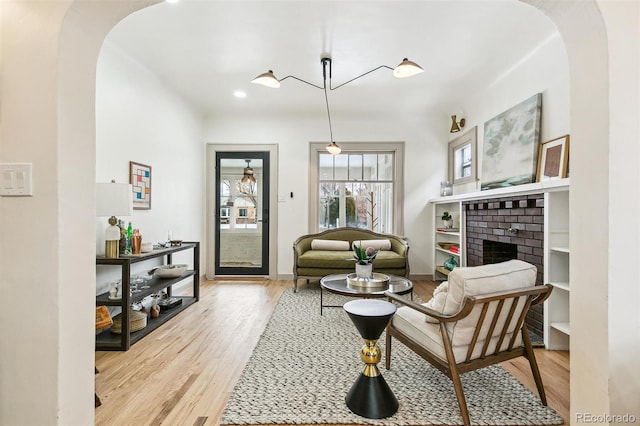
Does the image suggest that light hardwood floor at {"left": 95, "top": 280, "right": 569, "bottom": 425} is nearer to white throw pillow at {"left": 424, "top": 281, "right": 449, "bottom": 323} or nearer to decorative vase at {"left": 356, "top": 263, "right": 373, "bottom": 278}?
white throw pillow at {"left": 424, "top": 281, "right": 449, "bottom": 323}

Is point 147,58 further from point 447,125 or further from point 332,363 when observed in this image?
point 447,125

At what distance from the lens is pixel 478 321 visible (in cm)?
161

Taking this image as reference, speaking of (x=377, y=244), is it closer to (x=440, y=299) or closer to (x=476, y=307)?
(x=440, y=299)

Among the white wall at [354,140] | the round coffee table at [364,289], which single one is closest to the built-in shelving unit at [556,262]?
the round coffee table at [364,289]

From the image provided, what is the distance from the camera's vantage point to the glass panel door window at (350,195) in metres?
5.32

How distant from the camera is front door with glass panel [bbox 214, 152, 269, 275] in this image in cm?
526

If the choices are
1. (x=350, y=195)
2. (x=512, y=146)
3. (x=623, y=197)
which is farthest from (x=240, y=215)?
(x=623, y=197)

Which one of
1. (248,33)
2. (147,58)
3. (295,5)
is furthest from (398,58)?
(147,58)

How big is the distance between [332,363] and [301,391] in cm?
41

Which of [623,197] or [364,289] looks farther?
[364,289]

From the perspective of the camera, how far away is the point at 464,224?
410cm

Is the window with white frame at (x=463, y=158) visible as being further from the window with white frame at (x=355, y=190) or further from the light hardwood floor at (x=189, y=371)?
the light hardwood floor at (x=189, y=371)

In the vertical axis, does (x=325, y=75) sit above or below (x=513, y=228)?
above

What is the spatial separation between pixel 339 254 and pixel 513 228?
2157 millimetres
